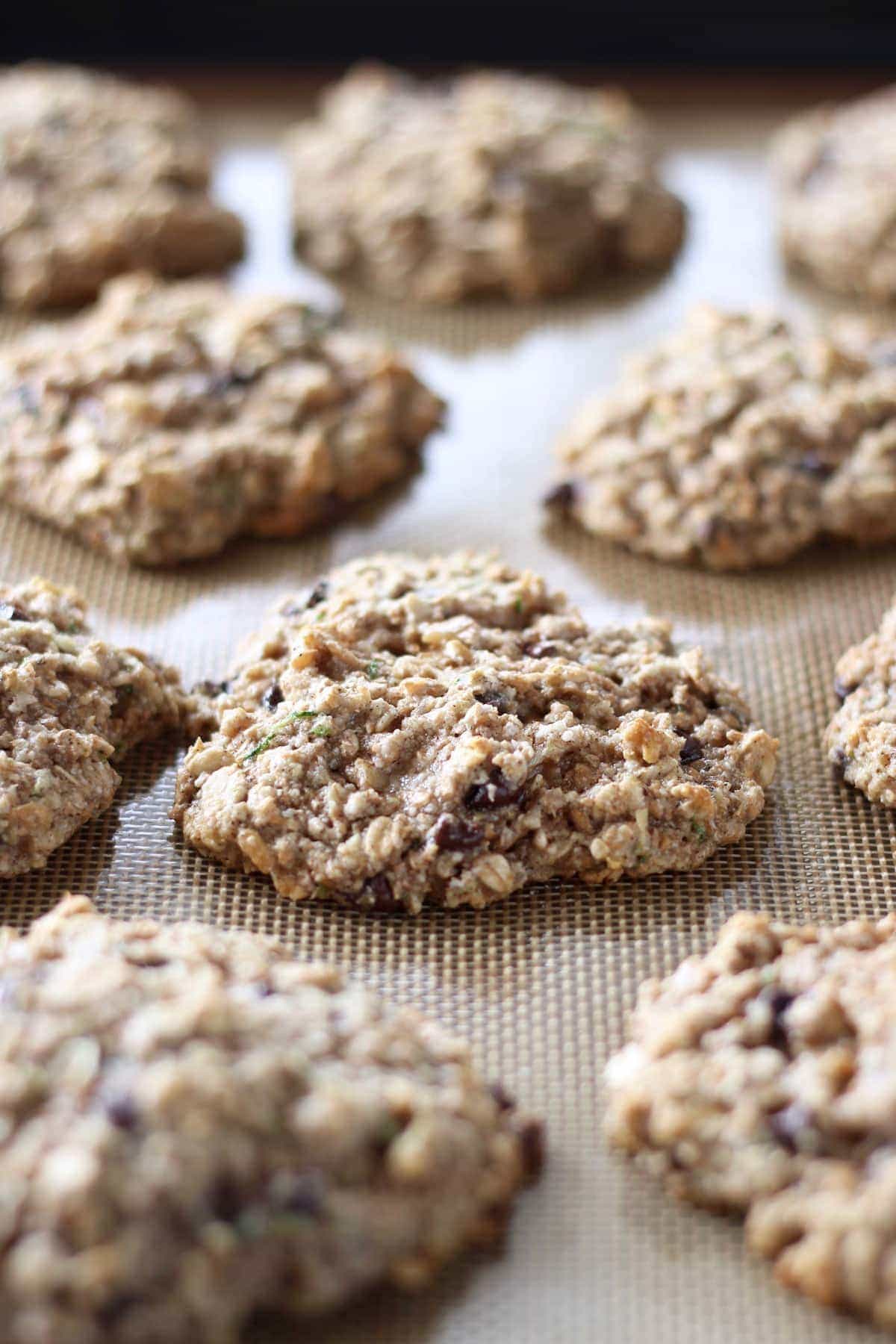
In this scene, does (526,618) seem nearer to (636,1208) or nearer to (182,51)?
(636,1208)

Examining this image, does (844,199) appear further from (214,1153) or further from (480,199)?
(214,1153)

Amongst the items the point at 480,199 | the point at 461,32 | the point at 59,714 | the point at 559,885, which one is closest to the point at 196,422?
the point at 59,714

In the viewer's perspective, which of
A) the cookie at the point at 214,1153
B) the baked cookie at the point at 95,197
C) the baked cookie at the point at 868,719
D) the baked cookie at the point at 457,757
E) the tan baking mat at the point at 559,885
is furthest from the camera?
the baked cookie at the point at 95,197

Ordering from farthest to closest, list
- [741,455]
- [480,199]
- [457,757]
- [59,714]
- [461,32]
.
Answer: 1. [461,32]
2. [480,199]
3. [741,455]
4. [59,714]
5. [457,757]

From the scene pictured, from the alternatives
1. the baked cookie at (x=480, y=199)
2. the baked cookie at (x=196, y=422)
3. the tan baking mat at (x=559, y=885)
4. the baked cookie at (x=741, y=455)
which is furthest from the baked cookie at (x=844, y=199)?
the baked cookie at (x=196, y=422)

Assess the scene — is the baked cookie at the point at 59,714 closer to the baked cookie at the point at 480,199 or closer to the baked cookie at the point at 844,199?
the baked cookie at the point at 480,199

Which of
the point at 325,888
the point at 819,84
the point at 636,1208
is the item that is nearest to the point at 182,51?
the point at 819,84
